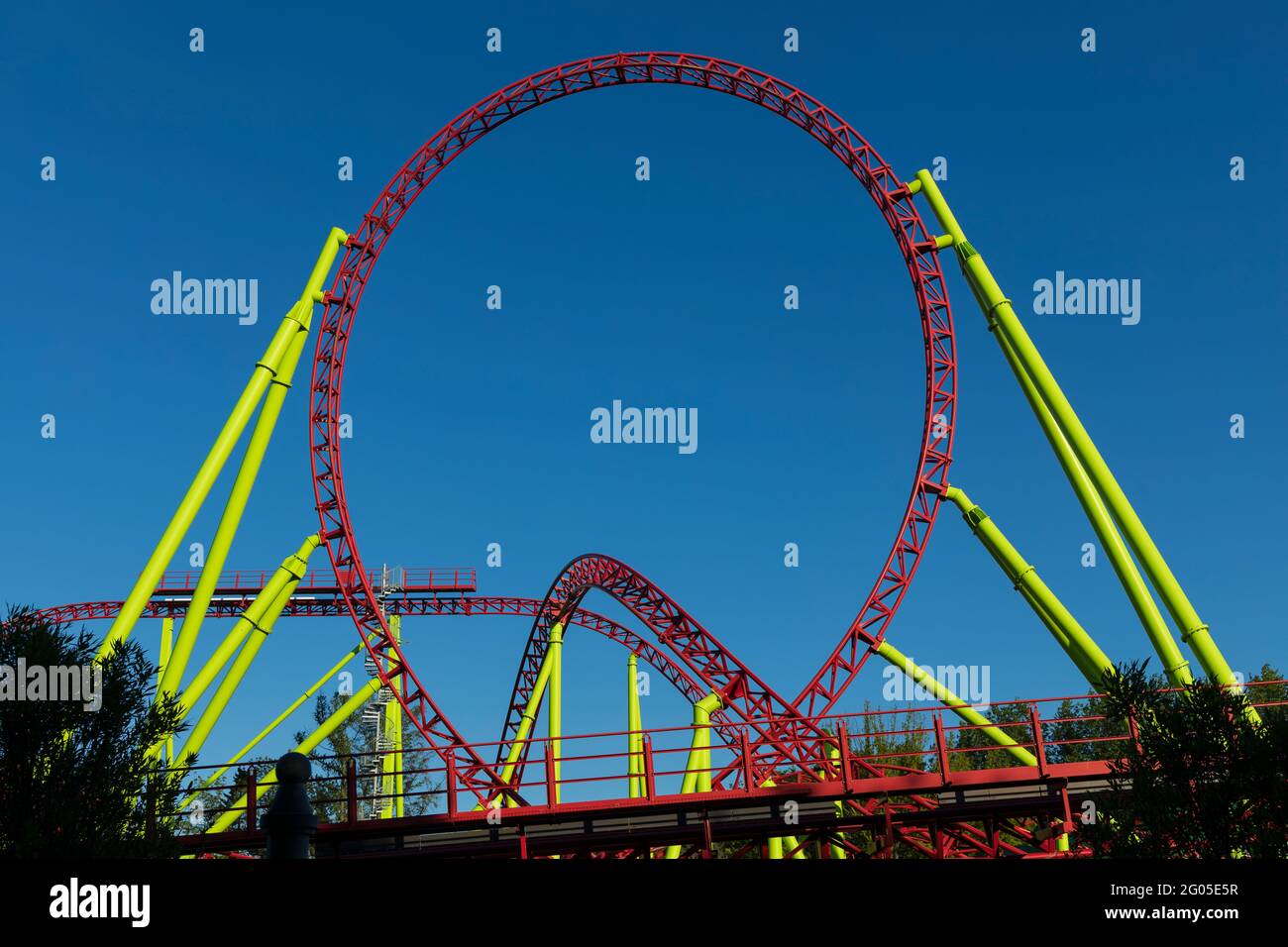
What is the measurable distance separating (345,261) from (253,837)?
12.2 meters

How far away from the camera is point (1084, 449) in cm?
1686

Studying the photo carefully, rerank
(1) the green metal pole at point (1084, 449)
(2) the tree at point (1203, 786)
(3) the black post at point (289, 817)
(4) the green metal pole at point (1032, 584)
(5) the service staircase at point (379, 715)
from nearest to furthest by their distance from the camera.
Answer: (3) the black post at point (289, 817) < (2) the tree at point (1203, 786) < (1) the green metal pole at point (1084, 449) < (4) the green metal pole at point (1032, 584) < (5) the service staircase at point (379, 715)

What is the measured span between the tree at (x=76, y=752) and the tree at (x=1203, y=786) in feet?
28.3

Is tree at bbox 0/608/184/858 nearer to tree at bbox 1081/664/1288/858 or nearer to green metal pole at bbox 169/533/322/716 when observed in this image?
green metal pole at bbox 169/533/322/716

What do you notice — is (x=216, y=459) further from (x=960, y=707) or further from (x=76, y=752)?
(x=960, y=707)

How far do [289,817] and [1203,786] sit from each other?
25.0ft

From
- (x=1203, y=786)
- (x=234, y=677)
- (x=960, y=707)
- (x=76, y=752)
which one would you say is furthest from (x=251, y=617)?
(x=1203, y=786)

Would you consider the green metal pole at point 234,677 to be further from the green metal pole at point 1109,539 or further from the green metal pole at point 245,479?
the green metal pole at point 1109,539

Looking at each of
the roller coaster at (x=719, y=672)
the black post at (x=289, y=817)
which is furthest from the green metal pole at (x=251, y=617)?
the black post at (x=289, y=817)

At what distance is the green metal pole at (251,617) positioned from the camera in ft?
60.0
